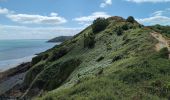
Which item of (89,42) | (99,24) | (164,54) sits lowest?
(89,42)

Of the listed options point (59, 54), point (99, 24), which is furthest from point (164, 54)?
point (99, 24)

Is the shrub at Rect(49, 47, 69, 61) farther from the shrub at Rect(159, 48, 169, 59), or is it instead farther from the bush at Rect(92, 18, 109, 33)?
the shrub at Rect(159, 48, 169, 59)

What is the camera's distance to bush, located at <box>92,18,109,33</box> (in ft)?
291

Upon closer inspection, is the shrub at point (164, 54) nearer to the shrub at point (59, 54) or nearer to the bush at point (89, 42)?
the bush at point (89, 42)

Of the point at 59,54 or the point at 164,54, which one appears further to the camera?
the point at 59,54

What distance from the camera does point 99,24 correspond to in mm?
90188

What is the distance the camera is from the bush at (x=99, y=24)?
88688 millimetres

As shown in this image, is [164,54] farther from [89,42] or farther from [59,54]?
[59,54]

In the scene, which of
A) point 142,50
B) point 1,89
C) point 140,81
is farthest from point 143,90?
point 1,89

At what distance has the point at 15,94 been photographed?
263 ft

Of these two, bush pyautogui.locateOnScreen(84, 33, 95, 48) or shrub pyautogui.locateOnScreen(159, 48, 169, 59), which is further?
bush pyautogui.locateOnScreen(84, 33, 95, 48)

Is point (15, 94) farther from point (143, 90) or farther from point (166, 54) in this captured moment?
point (143, 90)

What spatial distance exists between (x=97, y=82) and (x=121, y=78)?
216 centimetres

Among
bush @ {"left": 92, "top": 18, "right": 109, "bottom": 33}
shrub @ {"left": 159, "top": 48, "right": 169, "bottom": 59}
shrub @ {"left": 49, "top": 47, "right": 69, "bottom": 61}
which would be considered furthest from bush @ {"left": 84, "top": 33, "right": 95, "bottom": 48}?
shrub @ {"left": 159, "top": 48, "right": 169, "bottom": 59}
